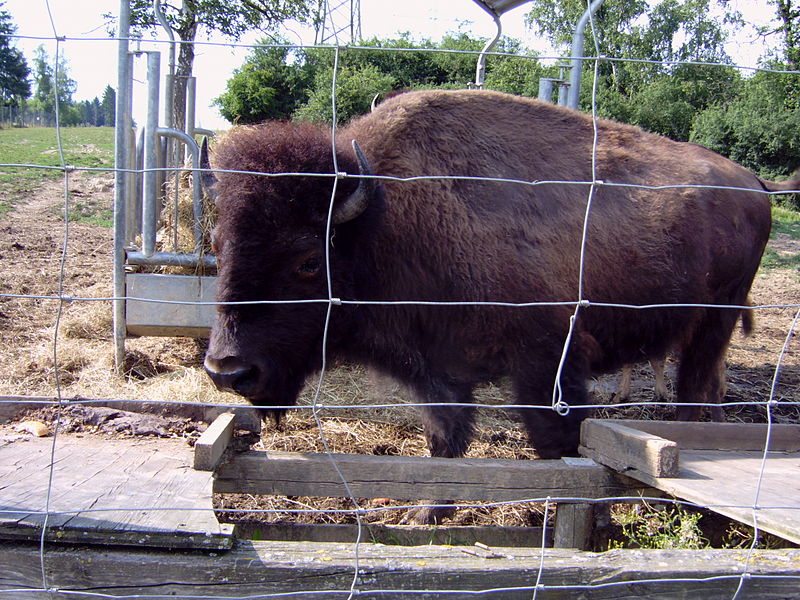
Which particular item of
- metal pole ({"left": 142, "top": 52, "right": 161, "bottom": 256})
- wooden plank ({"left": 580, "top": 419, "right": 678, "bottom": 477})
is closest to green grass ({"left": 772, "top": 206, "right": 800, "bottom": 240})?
metal pole ({"left": 142, "top": 52, "right": 161, "bottom": 256})

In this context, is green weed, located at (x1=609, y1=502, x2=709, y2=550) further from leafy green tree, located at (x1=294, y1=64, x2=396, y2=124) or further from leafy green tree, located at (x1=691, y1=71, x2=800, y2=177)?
leafy green tree, located at (x1=691, y1=71, x2=800, y2=177)

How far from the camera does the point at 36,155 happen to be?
24.5 meters

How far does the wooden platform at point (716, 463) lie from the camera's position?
2203mm

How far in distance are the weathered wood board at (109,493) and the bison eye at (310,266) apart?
936mm

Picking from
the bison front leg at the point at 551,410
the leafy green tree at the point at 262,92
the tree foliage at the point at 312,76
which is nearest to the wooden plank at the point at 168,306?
the bison front leg at the point at 551,410

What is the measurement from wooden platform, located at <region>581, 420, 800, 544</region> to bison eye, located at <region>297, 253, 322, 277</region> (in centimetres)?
143

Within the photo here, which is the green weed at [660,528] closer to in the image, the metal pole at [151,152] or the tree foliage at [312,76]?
the metal pole at [151,152]

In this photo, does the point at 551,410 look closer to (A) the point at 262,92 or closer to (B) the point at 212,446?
(B) the point at 212,446

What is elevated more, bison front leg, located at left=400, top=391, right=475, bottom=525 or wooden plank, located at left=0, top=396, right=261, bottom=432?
wooden plank, located at left=0, top=396, right=261, bottom=432

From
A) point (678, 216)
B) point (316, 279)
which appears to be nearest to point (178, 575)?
point (316, 279)

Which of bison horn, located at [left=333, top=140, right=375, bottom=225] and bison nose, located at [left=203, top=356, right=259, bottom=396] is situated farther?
bison horn, located at [left=333, top=140, right=375, bottom=225]

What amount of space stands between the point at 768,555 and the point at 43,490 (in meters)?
2.29

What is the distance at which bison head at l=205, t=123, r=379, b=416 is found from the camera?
2.99 metres

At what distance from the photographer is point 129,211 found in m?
5.11
